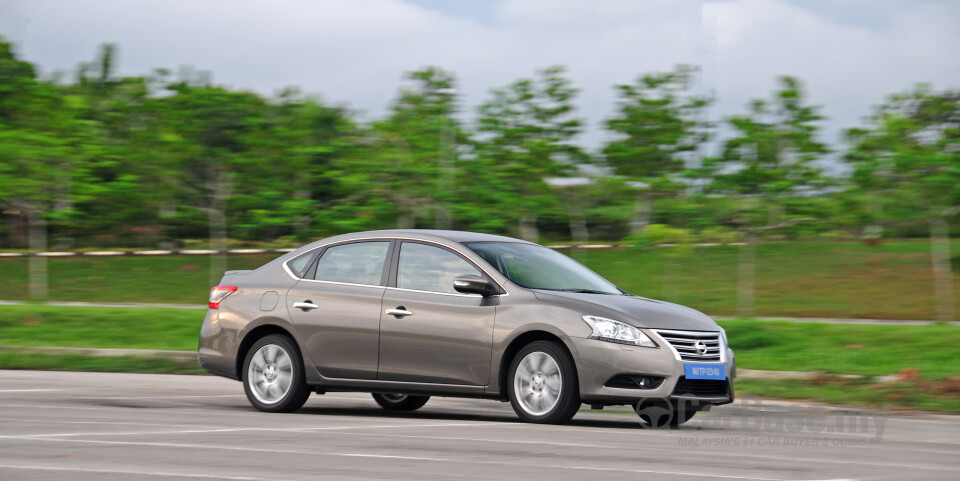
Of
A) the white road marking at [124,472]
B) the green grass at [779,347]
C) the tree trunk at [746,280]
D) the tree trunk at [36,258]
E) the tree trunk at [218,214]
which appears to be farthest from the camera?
the tree trunk at [218,214]

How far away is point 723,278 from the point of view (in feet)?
123

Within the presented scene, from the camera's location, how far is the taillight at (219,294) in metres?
10.8

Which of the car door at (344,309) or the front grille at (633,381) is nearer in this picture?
the front grille at (633,381)

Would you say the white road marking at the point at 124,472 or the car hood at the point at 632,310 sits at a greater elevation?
the car hood at the point at 632,310

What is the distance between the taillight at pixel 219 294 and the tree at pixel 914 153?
17.5 metres

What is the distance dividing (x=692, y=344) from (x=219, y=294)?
445cm

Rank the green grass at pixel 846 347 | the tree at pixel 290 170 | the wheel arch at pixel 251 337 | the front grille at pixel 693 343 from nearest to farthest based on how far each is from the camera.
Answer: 1. the front grille at pixel 693 343
2. the wheel arch at pixel 251 337
3. the green grass at pixel 846 347
4. the tree at pixel 290 170

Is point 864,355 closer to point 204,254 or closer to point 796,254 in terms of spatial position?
point 796,254

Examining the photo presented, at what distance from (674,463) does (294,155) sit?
2321cm

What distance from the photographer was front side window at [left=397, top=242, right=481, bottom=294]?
9761 millimetres

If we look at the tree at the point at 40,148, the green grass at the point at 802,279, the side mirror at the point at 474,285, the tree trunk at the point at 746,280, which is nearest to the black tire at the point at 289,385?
the side mirror at the point at 474,285

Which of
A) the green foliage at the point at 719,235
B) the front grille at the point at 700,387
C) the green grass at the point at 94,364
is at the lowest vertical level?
the green grass at the point at 94,364

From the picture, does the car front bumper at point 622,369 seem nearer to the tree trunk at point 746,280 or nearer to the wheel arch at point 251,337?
the wheel arch at point 251,337

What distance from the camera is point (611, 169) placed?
2908 centimetres
